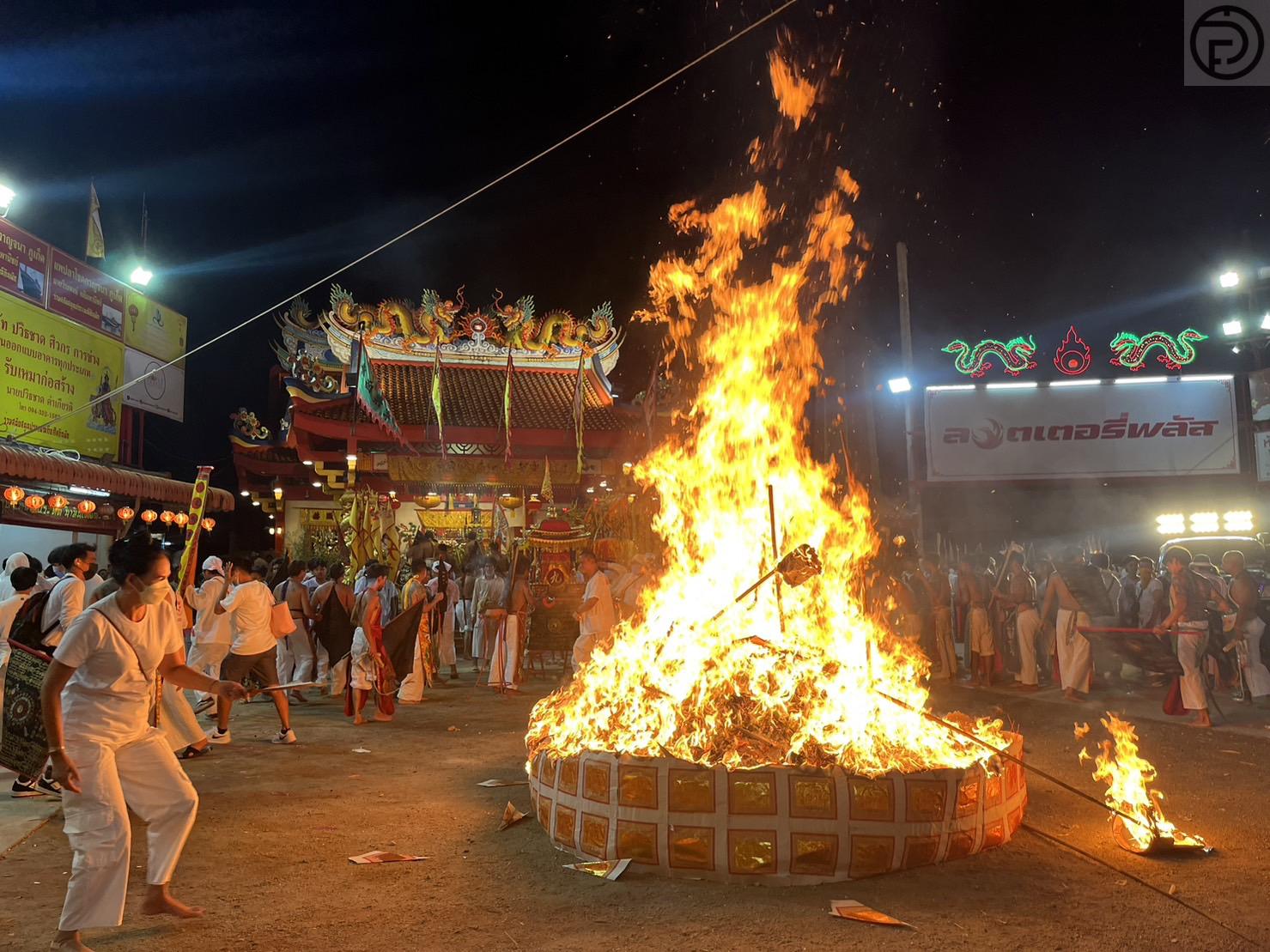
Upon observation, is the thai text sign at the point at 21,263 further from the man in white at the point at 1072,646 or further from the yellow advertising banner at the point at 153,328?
the man in white at the point at 1072,646

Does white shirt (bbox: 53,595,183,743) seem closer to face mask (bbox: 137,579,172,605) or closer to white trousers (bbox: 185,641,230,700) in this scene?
face mask (bbox: 137,579,172,605)

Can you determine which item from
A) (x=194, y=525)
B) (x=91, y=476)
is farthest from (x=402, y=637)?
(x=91, y=476)

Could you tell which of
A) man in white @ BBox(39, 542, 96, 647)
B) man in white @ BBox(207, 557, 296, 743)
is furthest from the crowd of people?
man in white @ BBox(39, 542, 96, 647)

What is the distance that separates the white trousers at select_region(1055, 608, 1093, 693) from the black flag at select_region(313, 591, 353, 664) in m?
8.56

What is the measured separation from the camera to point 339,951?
341 centimetres

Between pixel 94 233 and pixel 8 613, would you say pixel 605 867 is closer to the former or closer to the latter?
pixel 8 613

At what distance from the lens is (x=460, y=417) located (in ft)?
67.8

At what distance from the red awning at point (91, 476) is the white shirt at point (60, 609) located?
966 centimetres

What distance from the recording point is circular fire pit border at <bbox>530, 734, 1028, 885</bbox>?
4.10 meters

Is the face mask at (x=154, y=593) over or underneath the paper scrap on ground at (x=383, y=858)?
Result: over

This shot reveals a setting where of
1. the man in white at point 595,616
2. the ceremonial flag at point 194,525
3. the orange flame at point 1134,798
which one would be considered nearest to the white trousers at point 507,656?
the man in white at point 595,616

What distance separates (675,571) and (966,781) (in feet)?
10.5

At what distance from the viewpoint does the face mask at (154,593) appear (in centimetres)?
382

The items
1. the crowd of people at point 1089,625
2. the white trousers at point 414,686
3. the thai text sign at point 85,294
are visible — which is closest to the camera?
the crowd of people at point 1089,625
